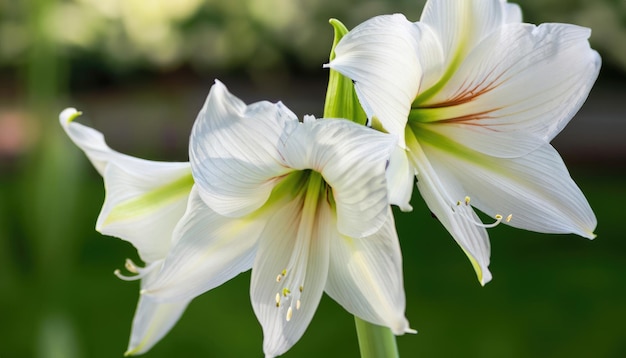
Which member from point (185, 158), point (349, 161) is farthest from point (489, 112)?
point (185, 158)

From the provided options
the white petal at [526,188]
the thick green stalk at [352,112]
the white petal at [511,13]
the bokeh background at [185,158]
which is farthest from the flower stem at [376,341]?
the bokeh background at [185,158]

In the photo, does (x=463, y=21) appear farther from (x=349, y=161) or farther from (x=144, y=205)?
(x=144, y=205)

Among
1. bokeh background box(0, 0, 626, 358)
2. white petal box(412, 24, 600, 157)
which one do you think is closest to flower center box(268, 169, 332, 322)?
white petal box(412, 24, 600, 157)

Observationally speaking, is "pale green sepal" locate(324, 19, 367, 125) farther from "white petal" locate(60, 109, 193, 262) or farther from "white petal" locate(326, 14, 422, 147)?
"white petal" locate(60, 109, 193, 262)

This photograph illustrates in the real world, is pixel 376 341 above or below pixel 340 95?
below

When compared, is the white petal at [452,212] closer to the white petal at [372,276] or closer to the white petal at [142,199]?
the white petal at [372,276]
